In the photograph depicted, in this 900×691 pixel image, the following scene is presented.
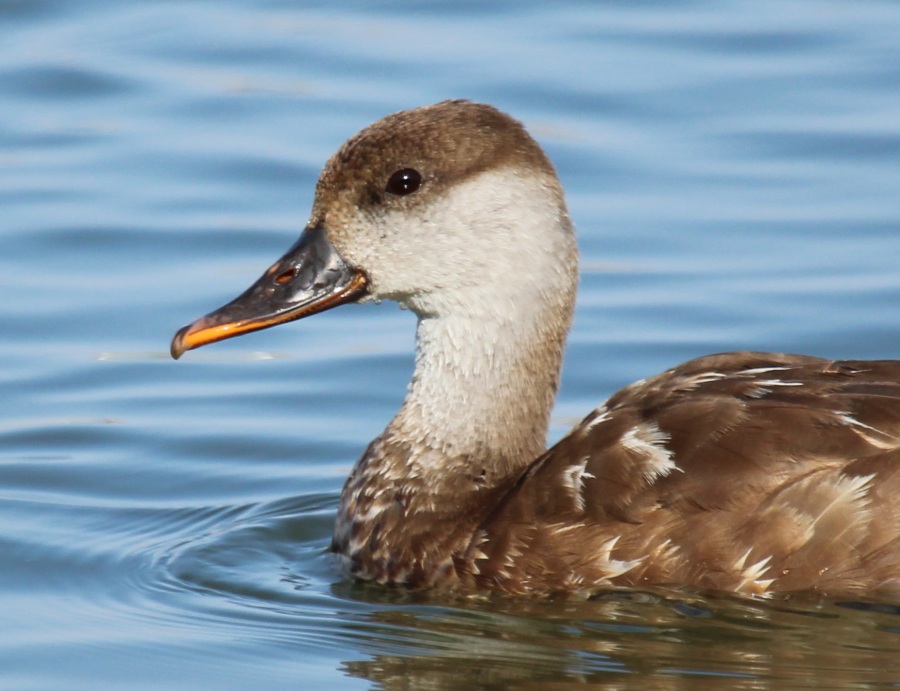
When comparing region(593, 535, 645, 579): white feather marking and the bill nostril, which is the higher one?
the bill nostril

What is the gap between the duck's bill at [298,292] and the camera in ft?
23.7

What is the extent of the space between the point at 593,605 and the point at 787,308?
3.41 meters

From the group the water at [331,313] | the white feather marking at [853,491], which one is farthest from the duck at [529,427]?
the water at [331,313]

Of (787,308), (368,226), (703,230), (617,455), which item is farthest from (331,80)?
(617,455)

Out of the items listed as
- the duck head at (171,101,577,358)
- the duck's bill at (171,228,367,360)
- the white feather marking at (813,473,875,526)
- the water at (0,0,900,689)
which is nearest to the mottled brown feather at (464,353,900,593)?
the white feather marking at (813,473,875,526)

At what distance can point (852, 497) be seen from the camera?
626 cm

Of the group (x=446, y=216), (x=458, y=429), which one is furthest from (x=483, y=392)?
(x=446, y=216)

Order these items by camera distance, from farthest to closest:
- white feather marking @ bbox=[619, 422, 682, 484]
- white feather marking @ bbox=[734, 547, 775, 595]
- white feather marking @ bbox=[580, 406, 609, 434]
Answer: white feather marking @ bbox=[580, 406, 609, 434] < white feather marking @ bbox=[619, 422, 682, 484] < white feather marking @ bbox=[734, 547, 775, 595]

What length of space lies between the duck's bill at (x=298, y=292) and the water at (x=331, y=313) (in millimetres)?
891

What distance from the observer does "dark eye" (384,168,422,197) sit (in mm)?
7094

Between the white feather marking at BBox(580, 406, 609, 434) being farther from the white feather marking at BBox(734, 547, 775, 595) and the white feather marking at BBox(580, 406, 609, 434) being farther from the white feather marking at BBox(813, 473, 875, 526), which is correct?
the white feather marking at BBox(813, 473, 875, 526)

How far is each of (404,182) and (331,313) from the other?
9.98ft

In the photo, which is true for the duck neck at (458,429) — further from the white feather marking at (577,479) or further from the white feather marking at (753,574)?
the white feather marking at (753,574)

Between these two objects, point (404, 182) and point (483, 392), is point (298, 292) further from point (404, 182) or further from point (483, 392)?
point (483, 392)
